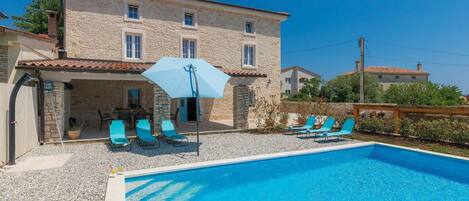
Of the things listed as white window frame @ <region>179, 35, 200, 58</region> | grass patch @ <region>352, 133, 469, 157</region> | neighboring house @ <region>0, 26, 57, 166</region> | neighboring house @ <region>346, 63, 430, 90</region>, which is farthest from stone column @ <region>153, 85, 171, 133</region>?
neighboring house @ <region>346, 63, 430, 90</region>

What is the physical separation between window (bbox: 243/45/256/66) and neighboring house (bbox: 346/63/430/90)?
1911 inches

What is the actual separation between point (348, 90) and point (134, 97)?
107 ft

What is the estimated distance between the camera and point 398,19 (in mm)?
30062

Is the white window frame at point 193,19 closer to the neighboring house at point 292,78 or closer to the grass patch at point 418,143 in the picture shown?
the grass patch at point 418,143

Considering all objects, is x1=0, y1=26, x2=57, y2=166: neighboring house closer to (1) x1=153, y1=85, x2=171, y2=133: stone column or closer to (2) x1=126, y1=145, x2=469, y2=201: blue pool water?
(2) x1=126, y1=145, x2=469, y2=201: blue pool water

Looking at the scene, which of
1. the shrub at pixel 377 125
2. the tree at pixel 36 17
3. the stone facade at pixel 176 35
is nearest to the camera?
the shrub at pixel 377 125

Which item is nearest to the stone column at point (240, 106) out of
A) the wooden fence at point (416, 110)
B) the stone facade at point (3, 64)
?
the wooden fence at point (416, 110)

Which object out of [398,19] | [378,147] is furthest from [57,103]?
[398,19]

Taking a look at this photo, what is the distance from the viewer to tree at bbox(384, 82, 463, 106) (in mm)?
25141

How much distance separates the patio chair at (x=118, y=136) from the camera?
10.8m

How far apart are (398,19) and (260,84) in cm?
1767

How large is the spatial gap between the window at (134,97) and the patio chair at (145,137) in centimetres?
815

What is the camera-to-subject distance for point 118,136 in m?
11.3

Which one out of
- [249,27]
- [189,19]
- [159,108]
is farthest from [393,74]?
[159,108]
